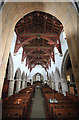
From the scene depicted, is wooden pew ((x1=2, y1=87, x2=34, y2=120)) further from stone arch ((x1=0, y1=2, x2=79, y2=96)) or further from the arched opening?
the arched opening

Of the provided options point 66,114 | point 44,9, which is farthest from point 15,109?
point 44,9

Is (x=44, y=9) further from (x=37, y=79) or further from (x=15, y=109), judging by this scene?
(x=37, y=79)

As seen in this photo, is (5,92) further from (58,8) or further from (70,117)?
(58,8)

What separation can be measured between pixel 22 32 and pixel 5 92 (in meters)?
7.54

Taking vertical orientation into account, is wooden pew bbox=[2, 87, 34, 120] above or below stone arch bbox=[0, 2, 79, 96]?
below

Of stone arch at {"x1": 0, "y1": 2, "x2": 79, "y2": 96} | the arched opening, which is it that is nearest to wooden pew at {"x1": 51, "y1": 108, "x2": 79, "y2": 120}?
stone arch at {"x1": 0, "y1": 2, "x2": 79, "y2": 96}

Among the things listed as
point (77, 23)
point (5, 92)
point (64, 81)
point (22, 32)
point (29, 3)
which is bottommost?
point (5, 92)

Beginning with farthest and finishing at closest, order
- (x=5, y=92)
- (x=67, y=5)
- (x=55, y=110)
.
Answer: (x=5, y=92) → (x=55, y=110) → (x=67, y=5)

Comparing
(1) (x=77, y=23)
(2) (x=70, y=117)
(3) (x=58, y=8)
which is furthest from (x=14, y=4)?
(2) (x=70, y=117)

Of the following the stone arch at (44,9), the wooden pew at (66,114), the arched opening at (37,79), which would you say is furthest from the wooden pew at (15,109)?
the arched opening at (37,79)

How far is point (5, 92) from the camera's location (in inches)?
238

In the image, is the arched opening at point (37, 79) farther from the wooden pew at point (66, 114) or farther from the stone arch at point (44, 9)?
the stone arch at point (44, 9)

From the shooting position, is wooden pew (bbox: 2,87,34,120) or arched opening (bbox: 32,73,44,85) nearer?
wooden pew (bbox: 2,87,34,120)

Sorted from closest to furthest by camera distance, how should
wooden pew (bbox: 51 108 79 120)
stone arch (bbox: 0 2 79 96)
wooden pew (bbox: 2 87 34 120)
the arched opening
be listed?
1. stone arch (bbox: 0 2 79 96)
2. wooden pew (bbox: 51 108 79 120)
3. wooden pew (bbox: 2 87 34 120)
4. the arched opening
